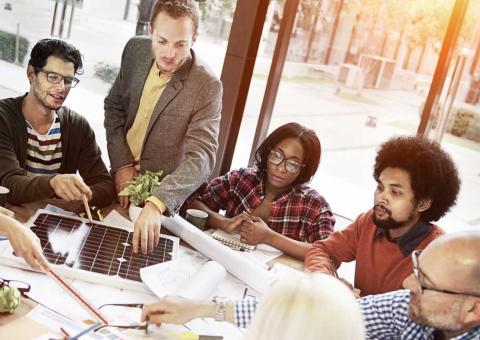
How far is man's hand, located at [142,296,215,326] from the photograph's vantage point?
153 cm

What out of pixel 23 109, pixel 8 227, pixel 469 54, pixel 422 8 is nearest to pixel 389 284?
pixel 8 227

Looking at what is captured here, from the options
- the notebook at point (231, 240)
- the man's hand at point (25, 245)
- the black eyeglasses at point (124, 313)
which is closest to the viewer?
the black eyeglasses at point (124, 313)

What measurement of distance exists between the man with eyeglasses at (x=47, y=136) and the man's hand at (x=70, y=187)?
20 millimetres

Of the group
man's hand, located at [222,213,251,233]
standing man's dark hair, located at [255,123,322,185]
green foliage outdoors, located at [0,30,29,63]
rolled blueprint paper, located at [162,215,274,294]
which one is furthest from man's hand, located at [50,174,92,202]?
green foliage outdoors, located at [0,30,29,63]

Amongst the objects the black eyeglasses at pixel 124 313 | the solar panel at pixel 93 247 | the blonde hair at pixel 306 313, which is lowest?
the black eyeglasses at pixel 124 313

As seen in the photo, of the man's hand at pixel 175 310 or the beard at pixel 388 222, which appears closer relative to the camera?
the man's hand at pixel 175 310

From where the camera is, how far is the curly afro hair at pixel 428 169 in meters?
2.26

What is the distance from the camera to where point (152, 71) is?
2648 mm

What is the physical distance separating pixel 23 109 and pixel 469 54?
2842 mm

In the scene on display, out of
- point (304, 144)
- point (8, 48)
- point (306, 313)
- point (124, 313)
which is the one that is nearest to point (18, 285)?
point (124, 313)

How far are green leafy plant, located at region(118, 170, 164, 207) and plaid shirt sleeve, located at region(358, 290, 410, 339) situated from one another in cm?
100

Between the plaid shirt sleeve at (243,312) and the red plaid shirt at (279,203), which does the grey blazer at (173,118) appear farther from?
the plaid shirt sleeve at (243,312)

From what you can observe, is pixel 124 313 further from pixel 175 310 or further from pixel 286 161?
pixel 286 161

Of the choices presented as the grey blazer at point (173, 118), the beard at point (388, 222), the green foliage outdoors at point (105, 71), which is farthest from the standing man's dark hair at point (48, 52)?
the green foliage outdoors at point (105, 71)
